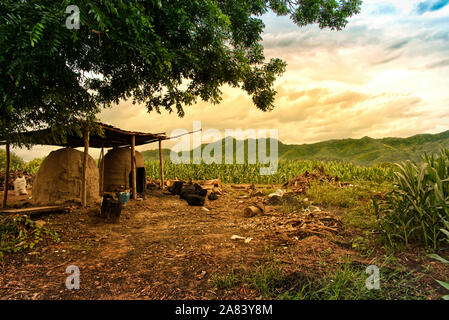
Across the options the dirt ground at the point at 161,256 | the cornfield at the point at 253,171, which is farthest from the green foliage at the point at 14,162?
the dirt ground at the point at 161,256

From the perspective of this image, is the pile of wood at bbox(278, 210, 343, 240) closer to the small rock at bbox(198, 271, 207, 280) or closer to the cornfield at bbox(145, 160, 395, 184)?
the small rock at bbox(198, 271, 207, 280)

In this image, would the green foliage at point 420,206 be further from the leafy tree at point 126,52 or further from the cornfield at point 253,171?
the cornfield at point 253,171

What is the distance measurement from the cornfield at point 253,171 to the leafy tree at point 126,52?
26.5 feet

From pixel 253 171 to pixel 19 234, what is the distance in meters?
14.5

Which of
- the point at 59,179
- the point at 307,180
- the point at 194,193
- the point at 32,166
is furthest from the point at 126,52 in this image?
the point at 32,166

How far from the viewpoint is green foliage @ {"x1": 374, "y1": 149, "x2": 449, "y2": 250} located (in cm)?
390

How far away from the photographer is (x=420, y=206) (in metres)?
4.01

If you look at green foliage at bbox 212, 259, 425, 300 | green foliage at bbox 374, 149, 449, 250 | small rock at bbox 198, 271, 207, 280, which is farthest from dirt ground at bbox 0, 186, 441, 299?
green foliage at bbox 374, 149, 449, 250

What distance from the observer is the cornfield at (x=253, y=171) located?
1669 centimetres

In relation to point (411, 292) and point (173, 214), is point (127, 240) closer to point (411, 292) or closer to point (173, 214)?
point (173, 214)

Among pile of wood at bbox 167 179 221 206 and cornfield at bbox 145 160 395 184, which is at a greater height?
cornfield at bbox 145 160 395 184

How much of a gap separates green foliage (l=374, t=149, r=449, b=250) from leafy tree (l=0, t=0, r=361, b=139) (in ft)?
15.5
